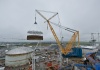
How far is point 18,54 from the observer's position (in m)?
45.0

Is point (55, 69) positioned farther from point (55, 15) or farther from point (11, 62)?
point (55, 15)

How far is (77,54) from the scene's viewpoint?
46062 millimetres

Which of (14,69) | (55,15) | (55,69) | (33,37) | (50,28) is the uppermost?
(55,15)

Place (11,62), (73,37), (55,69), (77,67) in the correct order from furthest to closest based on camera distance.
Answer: (73,37)
(11,62)
(55,69)
(77,67)

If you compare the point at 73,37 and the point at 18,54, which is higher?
the point at 73,37

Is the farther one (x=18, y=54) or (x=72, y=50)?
(x=72, y=50)

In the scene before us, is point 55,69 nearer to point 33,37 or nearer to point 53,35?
point 33,37

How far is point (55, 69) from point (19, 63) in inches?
797

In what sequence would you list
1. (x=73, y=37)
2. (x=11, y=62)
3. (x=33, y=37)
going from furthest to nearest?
(x=73, y=37) < (x=11, y=62) < (x=33, y=37)

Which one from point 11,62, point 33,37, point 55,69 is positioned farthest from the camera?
point 11,62

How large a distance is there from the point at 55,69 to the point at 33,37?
1171cm

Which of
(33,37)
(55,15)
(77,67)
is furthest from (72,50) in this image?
(33,37)

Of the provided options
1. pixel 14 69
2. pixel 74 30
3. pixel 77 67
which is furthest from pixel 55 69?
pixel 74 30

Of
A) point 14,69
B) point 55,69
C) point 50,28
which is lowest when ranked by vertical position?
point 14,69
